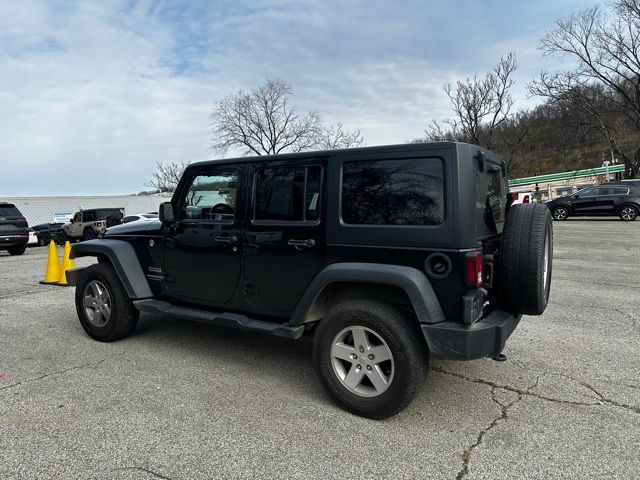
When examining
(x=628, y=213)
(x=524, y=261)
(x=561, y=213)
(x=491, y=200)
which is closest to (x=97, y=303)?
(x=491, y=200)

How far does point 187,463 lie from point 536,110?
152ft

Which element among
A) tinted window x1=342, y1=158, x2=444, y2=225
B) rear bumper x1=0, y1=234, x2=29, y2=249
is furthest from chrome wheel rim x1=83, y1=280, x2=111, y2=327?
rear bumper x1=0, y1=234, x2=29, y2=249

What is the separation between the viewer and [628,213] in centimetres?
1992

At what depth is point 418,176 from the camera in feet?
10.4

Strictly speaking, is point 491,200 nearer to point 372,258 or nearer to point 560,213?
point 372,258

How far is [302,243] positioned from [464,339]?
54.2 inches

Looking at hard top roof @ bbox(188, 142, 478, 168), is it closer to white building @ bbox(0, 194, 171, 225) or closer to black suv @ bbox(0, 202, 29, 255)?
black suv @ bbox(0, 202, 29, 255)

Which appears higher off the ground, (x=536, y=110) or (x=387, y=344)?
(x=536, y=110)

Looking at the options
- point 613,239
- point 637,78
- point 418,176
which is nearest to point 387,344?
point 418,176

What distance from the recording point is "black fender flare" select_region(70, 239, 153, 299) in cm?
470

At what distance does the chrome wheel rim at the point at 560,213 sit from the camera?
2183 centimetres

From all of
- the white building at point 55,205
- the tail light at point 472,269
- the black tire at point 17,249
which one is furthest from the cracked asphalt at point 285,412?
the white building at point 55,205

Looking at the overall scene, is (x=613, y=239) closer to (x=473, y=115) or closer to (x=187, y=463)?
(x=187, y=463)

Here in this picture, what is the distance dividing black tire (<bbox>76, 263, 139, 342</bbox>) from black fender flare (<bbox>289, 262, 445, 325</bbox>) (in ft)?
7.83
